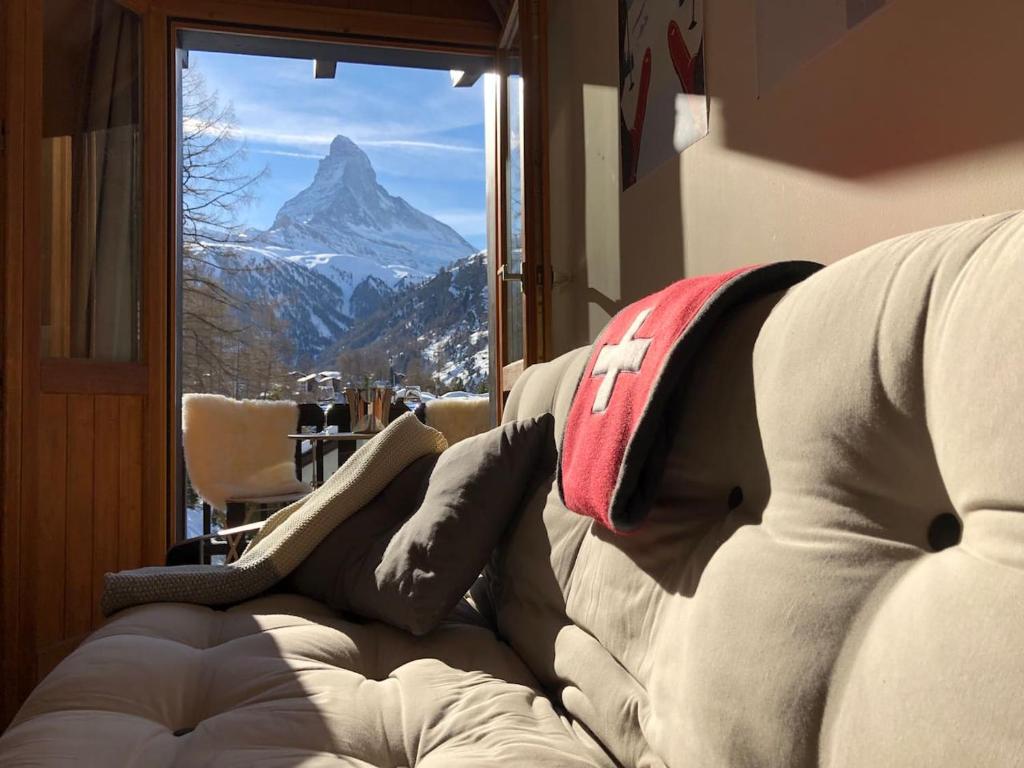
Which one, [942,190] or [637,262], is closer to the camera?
[942,190]

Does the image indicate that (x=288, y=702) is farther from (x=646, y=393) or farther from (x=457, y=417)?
(x=457, y=417)

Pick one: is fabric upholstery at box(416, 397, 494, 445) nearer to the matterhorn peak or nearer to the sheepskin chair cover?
the sheepskin chair cover

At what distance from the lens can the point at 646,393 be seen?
1018 millimetres

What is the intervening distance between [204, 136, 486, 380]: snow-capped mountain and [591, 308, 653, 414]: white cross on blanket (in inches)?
268

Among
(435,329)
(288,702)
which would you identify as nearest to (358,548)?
(288,702)

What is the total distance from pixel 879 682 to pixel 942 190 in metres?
0.84

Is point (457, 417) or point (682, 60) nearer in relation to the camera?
point (682, 60)

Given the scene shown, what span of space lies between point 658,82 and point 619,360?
1269mm

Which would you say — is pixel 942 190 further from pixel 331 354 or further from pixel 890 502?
pixel 331 354

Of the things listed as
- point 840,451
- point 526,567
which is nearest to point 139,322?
point 526,567

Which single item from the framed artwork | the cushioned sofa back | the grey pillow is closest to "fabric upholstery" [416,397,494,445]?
the framed artwork

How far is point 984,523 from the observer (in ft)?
1.86

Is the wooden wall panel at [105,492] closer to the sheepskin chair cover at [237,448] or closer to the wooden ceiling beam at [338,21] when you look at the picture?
the sheepskin chair cover at [237,448]

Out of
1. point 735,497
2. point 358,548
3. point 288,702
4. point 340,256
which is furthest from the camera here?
point 340,256
